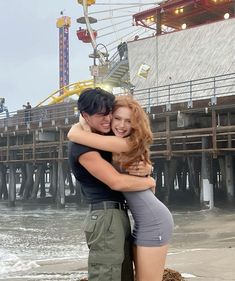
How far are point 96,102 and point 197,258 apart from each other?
4.61 m

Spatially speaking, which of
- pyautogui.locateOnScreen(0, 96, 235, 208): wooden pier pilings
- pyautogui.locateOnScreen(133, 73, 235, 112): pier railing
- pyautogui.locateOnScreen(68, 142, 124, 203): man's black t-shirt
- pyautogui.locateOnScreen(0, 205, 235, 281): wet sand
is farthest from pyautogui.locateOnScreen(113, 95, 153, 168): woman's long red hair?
pyautogui.locateOnScreen(133, 73, 235, 112): pier railing

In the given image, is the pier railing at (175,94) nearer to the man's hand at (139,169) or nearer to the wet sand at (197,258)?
the wet sand at (197,258)

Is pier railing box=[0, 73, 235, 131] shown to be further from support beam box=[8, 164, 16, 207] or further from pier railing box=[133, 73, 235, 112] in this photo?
support beam box=[8, 164, 16, 207]

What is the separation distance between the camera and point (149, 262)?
2.58m

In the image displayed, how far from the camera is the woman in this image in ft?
8.40

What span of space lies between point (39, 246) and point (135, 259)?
9.37 meters

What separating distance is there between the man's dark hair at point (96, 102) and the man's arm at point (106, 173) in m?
0.23

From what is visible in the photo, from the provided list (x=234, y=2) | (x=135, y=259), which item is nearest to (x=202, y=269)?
(x=135, y=259)

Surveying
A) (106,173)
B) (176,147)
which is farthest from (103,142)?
(176,147)

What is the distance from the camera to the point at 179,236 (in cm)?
1200

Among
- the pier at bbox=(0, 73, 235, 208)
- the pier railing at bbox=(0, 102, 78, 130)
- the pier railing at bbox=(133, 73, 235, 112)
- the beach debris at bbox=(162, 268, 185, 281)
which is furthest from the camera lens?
the pier railing at bbox=(0, 102, 78, 130)

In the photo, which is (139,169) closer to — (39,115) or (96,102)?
(96,102)

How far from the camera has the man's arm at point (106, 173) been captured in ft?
8.25

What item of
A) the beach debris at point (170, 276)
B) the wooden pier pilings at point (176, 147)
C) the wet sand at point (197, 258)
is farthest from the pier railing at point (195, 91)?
the beach debris at point (170, 276)
